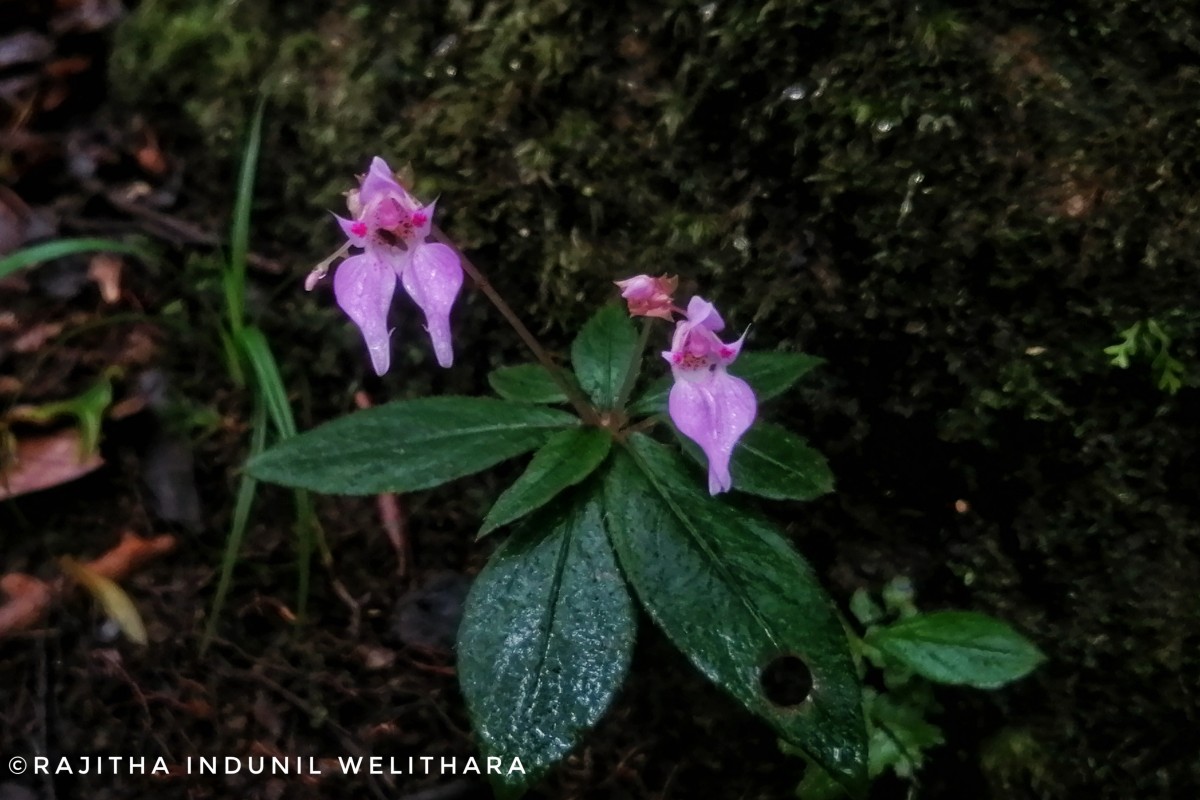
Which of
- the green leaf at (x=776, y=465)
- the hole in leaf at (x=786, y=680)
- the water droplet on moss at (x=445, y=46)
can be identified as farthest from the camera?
the water droplet on moss at (x=445, y=46)

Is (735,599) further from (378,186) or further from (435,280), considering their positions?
(378,186)

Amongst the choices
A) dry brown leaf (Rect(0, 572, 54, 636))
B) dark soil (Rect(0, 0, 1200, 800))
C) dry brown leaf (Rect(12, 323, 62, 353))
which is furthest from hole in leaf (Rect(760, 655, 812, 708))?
dry brown leaf (Rect(12, 323, 62, 353))

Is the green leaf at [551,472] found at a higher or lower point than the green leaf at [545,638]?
higher

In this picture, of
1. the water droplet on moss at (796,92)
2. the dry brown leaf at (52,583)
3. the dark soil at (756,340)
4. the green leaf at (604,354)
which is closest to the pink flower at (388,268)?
the green leaf at (604,354)

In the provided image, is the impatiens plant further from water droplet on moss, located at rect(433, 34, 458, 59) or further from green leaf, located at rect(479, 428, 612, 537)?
water droplet on moss, located at rect(433, 34, 458, 59)

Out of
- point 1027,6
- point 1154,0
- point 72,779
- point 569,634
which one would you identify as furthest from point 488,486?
point 1154,0

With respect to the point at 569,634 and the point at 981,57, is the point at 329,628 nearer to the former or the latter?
the point at 569,634

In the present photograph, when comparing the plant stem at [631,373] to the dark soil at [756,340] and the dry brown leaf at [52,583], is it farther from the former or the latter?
the dry brown leaf at [52,583]
